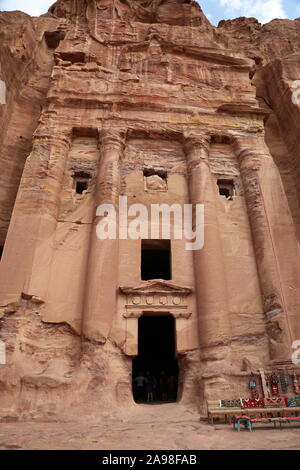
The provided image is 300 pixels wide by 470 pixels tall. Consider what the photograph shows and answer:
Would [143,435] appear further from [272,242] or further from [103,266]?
[272,242]

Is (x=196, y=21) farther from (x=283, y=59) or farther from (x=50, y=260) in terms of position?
(x=50, y=260)

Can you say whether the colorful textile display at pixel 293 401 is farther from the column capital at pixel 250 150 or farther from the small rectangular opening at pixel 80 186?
the small rectangular opening at pixel 80 186

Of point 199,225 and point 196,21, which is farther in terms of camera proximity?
point 196,21

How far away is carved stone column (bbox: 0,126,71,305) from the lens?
32.9 feet

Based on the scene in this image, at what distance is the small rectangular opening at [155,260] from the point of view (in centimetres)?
1234

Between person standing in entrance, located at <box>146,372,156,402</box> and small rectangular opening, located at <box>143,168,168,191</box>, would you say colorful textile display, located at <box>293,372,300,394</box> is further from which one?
small rectangular opening, located at <box>143,168,168,191</box>

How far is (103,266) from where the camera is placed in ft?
34.8

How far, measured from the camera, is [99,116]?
1428 cm

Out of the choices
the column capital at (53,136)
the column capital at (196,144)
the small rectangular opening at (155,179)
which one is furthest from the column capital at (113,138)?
the column capital at (196,144)

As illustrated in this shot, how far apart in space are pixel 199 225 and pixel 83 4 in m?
15.7

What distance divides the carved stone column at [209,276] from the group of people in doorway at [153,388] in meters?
2.99

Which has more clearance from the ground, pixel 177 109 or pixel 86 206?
pixel 177 109
